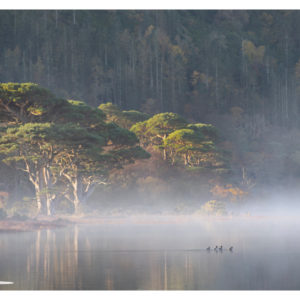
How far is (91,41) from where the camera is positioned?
433 feet

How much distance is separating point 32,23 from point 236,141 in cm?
4626

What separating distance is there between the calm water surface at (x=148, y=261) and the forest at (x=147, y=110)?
59.2 ft

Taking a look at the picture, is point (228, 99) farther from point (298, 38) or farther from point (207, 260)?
point (207, 260)

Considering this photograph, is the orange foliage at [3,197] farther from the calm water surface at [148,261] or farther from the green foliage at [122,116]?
the green foliage at [122,116]

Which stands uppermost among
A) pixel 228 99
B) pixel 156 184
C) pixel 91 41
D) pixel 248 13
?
pixel 248 13

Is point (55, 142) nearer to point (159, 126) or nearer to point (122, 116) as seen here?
point (159, 126)

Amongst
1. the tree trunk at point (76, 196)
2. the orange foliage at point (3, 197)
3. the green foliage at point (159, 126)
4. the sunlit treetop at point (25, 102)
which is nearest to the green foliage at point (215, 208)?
the tree trunk at point (76, 196)

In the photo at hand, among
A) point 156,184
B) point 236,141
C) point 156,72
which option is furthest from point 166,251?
point 156,72

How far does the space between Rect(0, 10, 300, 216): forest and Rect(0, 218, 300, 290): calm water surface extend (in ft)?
59.2

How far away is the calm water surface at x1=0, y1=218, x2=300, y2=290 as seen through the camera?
63.9ft

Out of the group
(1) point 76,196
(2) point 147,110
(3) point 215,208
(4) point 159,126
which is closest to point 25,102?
(1) point 76,196

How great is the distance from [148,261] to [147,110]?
95302 mm

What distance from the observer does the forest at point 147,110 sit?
54.6 metres

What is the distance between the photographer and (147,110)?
391 ft
